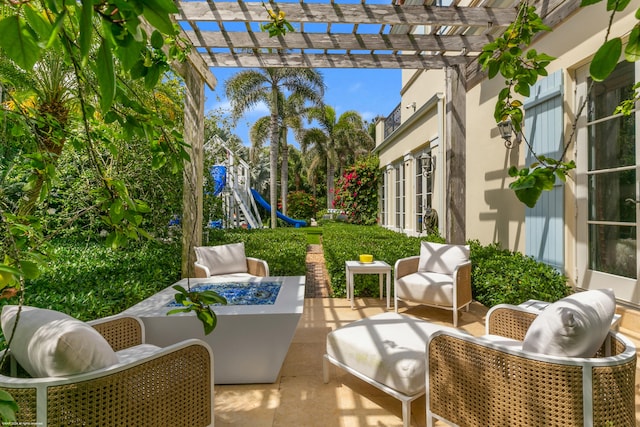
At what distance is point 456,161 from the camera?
227 inches

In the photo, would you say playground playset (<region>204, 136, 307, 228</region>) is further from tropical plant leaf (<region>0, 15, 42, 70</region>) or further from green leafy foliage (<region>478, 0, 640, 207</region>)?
tropical plant leaf (<region>0, 15, 42, 70</region>)

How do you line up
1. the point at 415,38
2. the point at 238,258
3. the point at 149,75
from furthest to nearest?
the point at 415,38, the point at 238,258, the point at 149,75

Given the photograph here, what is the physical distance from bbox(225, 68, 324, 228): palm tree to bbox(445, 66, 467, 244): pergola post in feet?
32.0

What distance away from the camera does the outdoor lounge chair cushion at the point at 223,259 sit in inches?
177

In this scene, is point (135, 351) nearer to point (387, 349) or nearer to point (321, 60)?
point (387, 349)

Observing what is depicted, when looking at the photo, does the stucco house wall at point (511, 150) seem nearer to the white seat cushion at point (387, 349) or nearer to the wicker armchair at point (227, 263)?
the white seat cushion at point (387, 349)

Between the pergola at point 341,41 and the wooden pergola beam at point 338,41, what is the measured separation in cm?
1

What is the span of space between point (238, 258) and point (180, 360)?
2.79 m

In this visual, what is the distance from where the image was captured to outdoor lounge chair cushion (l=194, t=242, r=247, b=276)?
4.48 m

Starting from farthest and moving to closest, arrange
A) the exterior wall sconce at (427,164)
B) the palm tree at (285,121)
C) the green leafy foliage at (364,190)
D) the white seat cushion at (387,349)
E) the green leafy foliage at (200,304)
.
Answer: the palm tree at (285,121), the green leafy foliage at (364,190), the exterior wall sconce at (427,164), the white seat cushion at (387,349), the green leafy foliage at (200,304)

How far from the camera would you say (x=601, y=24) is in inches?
146

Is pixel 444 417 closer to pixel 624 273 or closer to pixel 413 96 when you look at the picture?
pixel 624 273

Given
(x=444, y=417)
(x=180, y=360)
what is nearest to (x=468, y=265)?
(x=444, y=417)

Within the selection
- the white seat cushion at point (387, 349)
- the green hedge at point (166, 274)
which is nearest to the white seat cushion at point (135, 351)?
the green hedge at point (166, 274)
